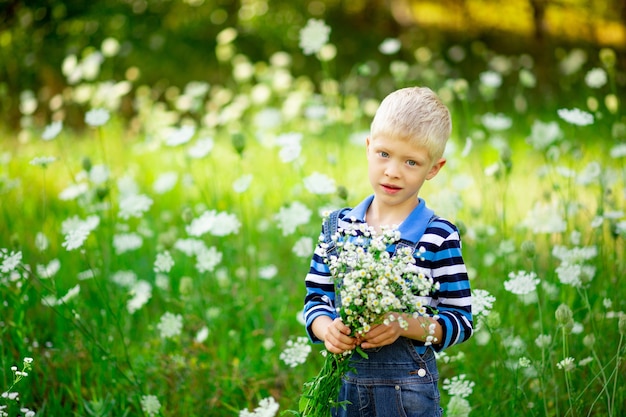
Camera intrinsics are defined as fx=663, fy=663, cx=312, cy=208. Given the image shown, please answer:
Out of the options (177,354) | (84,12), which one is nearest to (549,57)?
(84,12)

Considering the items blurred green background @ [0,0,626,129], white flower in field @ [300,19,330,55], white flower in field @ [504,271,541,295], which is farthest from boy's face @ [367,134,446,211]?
blurred green background @ [0,0,626,129]

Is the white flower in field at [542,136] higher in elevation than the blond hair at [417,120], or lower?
lower

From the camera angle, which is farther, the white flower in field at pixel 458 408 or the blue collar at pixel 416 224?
the white flower in field at pixel 458 408

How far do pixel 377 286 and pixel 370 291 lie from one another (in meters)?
0.02

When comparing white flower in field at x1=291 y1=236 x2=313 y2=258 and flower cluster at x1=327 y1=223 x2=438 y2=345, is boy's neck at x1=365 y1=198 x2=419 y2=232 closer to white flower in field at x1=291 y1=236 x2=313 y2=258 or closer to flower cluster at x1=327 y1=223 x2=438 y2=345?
flower cluster at x1=327 y1=223 x2=438 y2=345

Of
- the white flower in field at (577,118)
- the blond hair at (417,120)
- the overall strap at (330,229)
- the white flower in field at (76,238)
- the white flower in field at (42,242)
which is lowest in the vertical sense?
the white flower in field at (42,242)

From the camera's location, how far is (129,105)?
6.73 m

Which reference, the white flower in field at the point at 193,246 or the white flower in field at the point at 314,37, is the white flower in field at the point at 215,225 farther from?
the white flower in field at the point at 314,37

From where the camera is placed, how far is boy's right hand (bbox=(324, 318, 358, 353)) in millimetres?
1373

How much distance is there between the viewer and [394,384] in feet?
4.84

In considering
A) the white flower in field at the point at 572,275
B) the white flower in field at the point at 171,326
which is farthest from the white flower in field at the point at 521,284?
the white flower in field at the point at 171,326

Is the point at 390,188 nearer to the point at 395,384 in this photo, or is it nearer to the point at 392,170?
the point at 392,170

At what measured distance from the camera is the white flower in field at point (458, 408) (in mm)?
1849

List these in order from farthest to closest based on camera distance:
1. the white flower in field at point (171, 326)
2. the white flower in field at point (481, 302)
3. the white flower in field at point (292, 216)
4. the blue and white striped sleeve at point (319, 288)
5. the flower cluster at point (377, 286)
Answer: the white flower in field at point (292, 216) → the white flower in field at point (171, 326) → the white flower in field at point (481, 302) → the blue and white striped sleeve at point (319, 288) → the flower cluster at point (377, 286)
